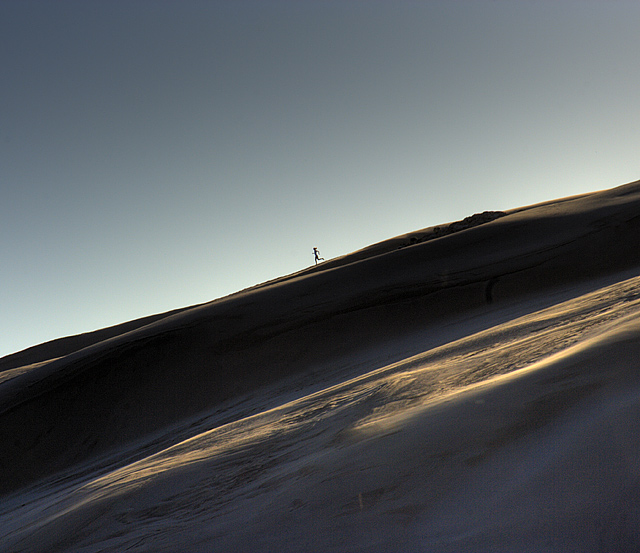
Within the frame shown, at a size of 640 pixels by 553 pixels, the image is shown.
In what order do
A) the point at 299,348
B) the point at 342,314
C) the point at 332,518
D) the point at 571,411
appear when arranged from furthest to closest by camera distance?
the point at 342,314 → the point at 299,348 → the point at 571,411 → the point at 332,518

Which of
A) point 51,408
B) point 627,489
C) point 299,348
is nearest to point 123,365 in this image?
point 51,408

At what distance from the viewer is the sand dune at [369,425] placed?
150cm

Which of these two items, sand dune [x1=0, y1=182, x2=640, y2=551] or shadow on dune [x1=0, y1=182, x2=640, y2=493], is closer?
sand dune [x1=0, y1=182, x2=640, y2=551]

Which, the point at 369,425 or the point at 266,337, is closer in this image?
the point at 369,425

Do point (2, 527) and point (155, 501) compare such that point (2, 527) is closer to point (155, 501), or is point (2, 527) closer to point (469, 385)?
point (155, 501)

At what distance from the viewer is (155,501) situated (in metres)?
2.57

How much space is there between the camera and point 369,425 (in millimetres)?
2461

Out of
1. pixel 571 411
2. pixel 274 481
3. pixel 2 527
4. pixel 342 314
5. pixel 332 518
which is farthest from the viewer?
pixel 342 314

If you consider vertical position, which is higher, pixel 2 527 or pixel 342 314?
pixel 342 314

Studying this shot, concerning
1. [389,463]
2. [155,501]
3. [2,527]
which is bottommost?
[2,527]

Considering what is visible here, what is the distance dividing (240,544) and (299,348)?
5.26 m

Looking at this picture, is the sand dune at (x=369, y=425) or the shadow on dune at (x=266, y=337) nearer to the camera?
the sand dune at (x=369, y=425)

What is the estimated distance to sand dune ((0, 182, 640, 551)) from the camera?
150 centimetres

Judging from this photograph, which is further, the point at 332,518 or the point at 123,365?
the point at 123,365
